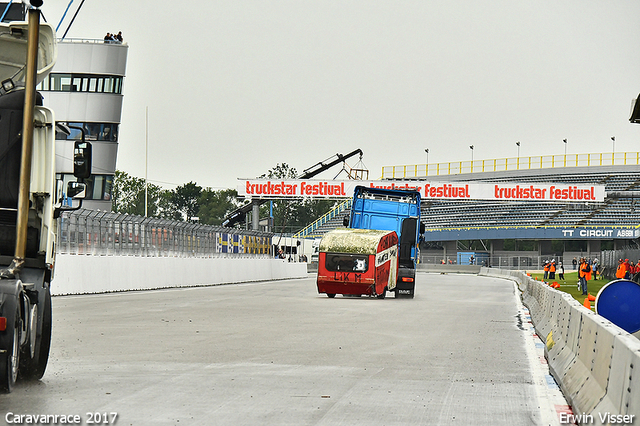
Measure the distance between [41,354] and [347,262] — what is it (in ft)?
61.4

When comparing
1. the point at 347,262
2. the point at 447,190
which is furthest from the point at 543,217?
the point at 347,262

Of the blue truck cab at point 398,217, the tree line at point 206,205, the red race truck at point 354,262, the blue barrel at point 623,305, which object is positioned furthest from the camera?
the tree line at point 206,205

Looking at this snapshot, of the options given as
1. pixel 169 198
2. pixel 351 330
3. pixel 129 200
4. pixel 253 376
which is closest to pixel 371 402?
pixel 253 376

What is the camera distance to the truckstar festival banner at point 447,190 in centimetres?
6806

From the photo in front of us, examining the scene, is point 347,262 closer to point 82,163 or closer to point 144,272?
point 144,272

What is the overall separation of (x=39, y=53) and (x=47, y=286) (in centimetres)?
246

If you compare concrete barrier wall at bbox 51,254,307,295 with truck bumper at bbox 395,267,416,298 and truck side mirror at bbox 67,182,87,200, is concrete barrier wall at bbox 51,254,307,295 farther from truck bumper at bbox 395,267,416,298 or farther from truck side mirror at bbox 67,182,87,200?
truck side mirror at bbox 67,182,87,200

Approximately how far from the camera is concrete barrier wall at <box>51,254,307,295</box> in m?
28.3

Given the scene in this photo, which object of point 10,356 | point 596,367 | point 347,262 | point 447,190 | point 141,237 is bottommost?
point 10,356

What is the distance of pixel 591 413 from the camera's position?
6.85m

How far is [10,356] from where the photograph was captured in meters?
7.93

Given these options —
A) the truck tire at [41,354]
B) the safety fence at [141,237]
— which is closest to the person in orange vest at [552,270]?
the safety fence at [141,237]

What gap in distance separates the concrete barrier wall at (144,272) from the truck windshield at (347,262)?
26.0 ft

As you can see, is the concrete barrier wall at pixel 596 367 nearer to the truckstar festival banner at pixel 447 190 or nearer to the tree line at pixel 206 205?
the truckstar festival banner at pixel 447 190
